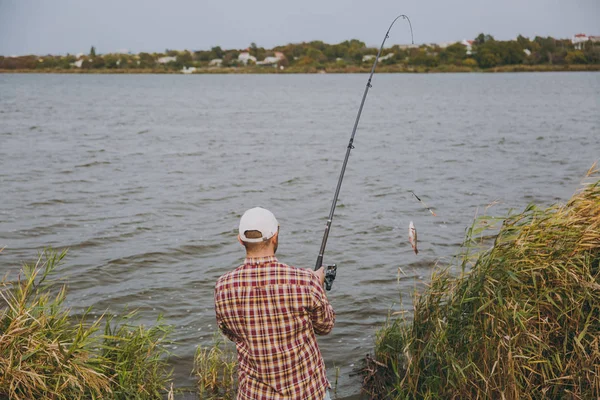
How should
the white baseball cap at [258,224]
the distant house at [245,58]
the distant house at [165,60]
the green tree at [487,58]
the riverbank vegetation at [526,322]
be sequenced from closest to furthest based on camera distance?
1. the white baseball cap at [258,224]
2. the riverbank vegetation at [526,322]
3. the green tree at [487,58]
4. the distant house at [165,60]
5. the distant house at [245,58]

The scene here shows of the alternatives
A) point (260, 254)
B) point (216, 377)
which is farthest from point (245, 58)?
point (260, 254)

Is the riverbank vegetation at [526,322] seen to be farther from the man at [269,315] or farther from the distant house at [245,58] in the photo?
the distant house at [245,58]

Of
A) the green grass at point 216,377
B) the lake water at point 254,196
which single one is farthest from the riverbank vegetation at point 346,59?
the green grass at point 216,377

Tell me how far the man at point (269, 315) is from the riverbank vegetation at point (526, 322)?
56.9 inches

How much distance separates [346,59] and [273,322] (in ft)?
408

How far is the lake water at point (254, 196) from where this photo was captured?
8094 millimetres

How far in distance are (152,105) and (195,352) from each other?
40.1 meters

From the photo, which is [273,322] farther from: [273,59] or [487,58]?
[273,59]

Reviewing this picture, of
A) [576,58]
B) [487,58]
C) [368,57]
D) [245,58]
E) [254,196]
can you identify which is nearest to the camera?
[254,196]

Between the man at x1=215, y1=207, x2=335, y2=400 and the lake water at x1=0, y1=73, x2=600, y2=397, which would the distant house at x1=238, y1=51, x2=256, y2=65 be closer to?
the lake water at x1=0, y1=73, x2=600, y2=397

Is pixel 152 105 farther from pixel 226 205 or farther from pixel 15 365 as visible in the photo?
pixel 15 365

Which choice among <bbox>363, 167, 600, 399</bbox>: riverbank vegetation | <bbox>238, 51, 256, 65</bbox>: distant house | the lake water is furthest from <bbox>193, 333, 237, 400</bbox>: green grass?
<bbox>238, 51, 256, 65</bbox>: distant house

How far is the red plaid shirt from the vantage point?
2846 mm

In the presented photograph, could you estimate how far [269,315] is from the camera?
9.43ft
